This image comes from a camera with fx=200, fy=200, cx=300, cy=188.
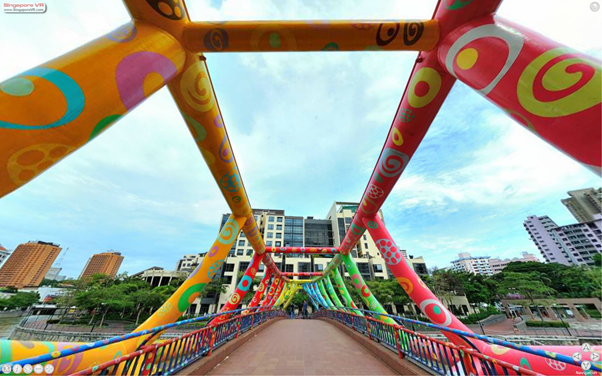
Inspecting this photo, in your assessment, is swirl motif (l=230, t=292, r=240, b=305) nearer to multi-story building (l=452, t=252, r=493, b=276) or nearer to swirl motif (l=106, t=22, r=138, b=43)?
swirl motif (l=106, t=22, r=138, b=43)

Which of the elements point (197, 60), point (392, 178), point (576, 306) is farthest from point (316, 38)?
point (576, 306)

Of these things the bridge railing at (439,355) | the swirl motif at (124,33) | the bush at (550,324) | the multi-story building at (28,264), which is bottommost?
the bush at (550,324)

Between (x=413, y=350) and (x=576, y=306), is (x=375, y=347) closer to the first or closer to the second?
(x=413, y=350)

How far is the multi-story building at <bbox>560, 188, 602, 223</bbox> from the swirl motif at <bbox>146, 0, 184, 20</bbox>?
4.20m

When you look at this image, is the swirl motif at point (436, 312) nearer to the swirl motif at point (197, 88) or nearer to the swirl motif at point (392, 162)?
the swirl motif at point (392, 162)

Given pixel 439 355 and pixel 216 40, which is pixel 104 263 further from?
pixel 439 355

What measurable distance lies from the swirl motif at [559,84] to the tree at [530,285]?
110 feet

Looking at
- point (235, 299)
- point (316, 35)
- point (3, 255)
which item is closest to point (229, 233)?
point (235, 299)

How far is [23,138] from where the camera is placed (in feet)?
4.12

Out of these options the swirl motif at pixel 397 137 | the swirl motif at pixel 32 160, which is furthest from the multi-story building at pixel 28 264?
the swirl motif at pixel 397 137

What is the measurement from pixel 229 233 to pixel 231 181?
1.56m

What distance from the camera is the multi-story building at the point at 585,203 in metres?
1.84

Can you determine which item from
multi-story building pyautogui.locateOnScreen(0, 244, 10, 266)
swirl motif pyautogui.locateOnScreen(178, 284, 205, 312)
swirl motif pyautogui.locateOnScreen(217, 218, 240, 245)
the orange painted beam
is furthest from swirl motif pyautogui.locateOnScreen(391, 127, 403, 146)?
multi-story building pyautogui.locateOnScreen(0, 244, 10, 266)

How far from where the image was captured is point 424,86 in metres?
2.59
